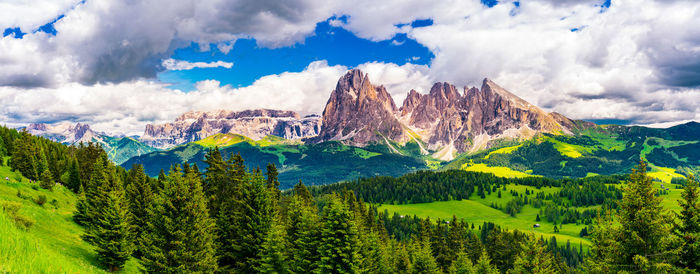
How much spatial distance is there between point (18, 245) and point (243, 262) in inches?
1964

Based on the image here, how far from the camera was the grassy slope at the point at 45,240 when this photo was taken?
564cm

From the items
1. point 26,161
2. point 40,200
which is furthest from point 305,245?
point 26,161

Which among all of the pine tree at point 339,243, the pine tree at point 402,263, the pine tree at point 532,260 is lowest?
the pine tree at point 402,263

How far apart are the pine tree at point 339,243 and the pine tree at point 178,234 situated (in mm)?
13647

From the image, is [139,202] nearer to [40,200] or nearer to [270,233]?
[40,200]

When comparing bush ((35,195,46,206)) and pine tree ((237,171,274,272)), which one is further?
bush ((35,195,46,206))

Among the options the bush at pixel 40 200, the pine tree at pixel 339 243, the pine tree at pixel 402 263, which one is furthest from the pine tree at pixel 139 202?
the pine tree at pixel 402 263

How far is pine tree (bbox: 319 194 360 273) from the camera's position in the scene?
133 ft

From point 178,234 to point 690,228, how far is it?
4926 centimetres

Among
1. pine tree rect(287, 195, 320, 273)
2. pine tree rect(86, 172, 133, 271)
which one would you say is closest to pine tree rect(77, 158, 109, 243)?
pine tree rect(86, 172, 133, 271)

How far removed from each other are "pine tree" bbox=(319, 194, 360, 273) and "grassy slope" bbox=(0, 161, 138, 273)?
22.5 meters

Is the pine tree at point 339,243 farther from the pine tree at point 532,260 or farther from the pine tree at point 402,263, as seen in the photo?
the pine tree at point 402,263

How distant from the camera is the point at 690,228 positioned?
28.6 metres

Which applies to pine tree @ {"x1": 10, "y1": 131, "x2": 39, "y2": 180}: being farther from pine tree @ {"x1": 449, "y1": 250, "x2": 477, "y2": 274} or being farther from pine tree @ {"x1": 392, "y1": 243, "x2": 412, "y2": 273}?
pine tree @ {"x1": 449, "y1": 250, "x2": 477, "y2": 274}
